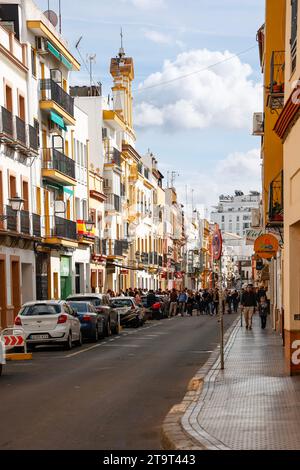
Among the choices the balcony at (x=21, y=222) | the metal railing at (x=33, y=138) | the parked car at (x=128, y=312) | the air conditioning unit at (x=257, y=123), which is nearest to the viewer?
the balcony at (x=21, y=222)

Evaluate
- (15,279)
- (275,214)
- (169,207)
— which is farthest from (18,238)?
(169,207)

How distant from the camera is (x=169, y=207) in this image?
10700 centimetres

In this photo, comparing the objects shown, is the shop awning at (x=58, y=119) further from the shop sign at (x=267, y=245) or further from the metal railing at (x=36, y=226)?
the shop sign at (x=267, y=245)

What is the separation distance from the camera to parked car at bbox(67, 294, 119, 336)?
104 feet

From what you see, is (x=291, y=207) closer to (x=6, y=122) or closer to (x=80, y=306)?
(x=80, y=306)

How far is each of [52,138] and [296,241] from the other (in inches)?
1214

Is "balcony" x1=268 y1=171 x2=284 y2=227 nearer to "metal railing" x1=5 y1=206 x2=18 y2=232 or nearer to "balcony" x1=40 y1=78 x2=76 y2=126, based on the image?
"metal railing" x1=5 y1=206 x2=18 y2=232

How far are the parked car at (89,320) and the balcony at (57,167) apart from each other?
13777mm

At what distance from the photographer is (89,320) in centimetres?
2883

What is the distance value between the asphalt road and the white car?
44 centimetres

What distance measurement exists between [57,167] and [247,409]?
33.4 m

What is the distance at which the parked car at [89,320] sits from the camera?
28.8m

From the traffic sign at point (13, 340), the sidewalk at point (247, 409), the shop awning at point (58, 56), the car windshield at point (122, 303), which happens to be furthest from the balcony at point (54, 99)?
the sidewalk at point (247, 409)

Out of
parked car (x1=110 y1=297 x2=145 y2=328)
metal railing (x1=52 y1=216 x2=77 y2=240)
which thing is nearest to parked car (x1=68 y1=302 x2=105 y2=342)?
parked car (x1=110 y1=297 x2=145 y2=328)
